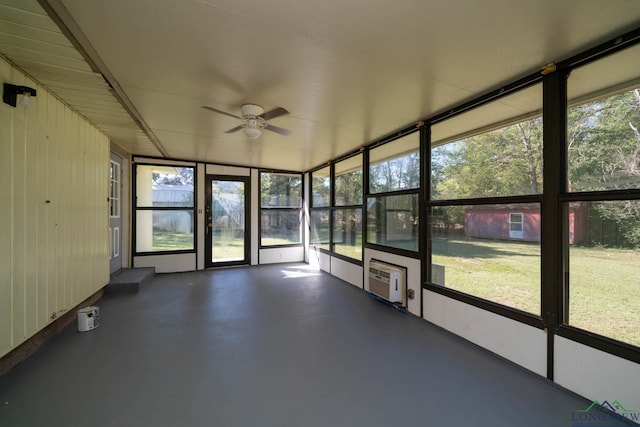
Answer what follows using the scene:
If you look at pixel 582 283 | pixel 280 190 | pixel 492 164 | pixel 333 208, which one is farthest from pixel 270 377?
pixel 280 190

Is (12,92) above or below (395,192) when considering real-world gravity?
above

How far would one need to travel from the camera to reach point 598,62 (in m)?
1.82

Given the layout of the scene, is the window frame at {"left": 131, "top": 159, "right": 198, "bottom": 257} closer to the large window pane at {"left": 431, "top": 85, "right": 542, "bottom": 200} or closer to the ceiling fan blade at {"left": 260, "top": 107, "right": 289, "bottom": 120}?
the ceiling fan blade at {"left": 260, "top": 107, "right": 289, "bottom": 120}

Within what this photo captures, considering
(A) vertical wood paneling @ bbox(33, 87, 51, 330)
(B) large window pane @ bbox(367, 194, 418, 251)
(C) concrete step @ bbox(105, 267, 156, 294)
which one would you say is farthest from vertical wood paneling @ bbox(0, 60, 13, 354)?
(B) large window pane @ bbox(367, 194, 418, 251)

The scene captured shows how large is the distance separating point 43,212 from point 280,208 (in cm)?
458

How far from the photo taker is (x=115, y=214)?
4.70 metres

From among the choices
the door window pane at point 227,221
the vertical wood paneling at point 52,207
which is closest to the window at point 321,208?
the door window pane at point 227,221

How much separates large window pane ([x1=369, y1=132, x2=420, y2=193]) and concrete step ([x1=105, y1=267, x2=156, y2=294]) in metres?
4.26

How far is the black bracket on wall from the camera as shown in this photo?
6.46ft

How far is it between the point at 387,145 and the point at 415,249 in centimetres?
171

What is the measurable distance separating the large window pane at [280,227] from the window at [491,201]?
4292 millimetres

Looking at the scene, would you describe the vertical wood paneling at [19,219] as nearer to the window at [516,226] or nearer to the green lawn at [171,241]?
the green lawn at [171,241]

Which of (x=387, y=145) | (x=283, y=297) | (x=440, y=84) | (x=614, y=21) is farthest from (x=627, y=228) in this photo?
(x=283, y=297)

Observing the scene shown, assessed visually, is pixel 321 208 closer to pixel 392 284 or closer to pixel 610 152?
pixel 392 284
